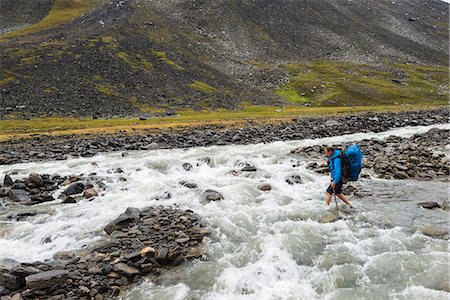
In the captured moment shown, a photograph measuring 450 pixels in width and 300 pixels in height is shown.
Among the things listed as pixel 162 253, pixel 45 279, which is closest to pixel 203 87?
pixel 162 253

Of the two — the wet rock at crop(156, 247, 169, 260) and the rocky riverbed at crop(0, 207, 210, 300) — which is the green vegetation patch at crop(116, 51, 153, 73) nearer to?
the rocky riverbed at crop(0, 207, 210, 300)

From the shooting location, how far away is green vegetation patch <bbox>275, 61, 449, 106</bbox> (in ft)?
275

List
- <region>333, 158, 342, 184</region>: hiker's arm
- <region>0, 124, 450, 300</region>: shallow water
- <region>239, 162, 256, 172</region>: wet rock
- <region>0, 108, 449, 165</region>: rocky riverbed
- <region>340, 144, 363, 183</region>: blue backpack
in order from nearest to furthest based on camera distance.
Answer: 1. <region>0, 124, 450, 300</region>: shallow water
2. <region>340, 144, 363, 183</region>: blue backpack
3. <region>333, 158, 342, 184</region>: hiker's arm
4. <region>239, 162, 256, 172</region>: wet rock
5. <region>0, 108, 449, 165</region>: rocky riverbed

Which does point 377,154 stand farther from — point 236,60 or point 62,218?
point 236,60

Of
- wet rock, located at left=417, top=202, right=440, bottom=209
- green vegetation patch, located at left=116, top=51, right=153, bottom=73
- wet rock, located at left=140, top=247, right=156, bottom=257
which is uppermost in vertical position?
green vegetation patch, located at left=116, top=51, right=153, bottom=73

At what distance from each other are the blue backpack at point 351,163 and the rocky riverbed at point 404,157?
6.91m

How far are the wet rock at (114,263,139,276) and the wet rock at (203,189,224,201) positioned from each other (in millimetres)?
6594

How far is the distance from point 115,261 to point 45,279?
197 cm

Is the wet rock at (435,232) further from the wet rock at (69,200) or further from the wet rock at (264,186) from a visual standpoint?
A: the wet rock at (69,200)

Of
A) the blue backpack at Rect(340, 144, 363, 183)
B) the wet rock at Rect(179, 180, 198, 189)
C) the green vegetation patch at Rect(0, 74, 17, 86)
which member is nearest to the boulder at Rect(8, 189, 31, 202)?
the wet rock at Rect(179, 180, 198, 189)

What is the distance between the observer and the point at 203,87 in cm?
6994

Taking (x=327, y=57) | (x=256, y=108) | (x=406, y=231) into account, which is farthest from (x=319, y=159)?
(x=327, y=57)

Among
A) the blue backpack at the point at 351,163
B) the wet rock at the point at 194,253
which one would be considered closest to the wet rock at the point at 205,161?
the blue backpack at the point at 351,163

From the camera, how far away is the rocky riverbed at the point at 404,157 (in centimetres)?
2089
